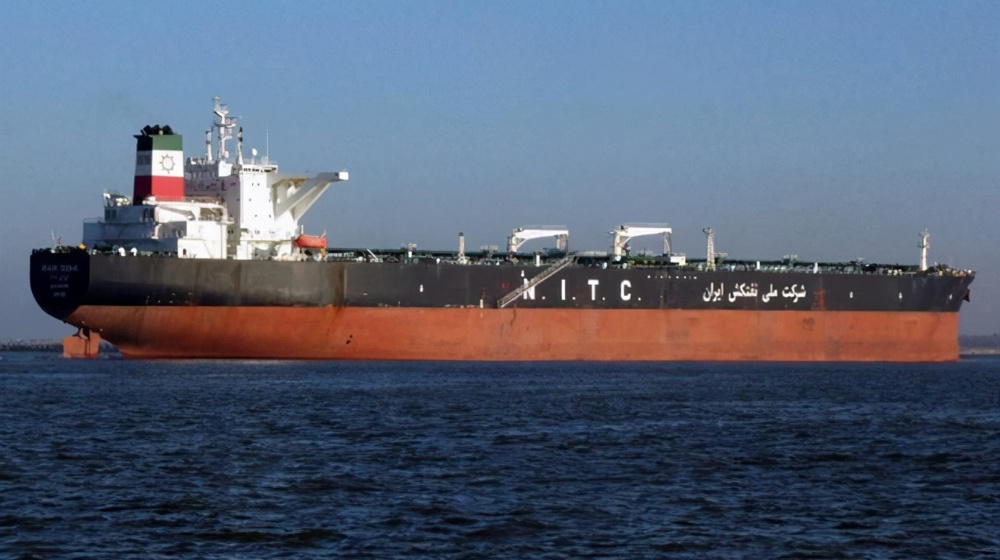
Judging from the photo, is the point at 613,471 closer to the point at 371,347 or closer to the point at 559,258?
the point at 371,347

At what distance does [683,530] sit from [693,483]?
9.88 feet

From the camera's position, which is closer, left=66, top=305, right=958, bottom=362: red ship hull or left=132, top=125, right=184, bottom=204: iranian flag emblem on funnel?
left=66, top=305, right=958, bottom=362: red ship hull

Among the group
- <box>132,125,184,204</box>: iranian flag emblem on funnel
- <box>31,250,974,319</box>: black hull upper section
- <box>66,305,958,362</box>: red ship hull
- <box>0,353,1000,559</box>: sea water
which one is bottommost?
<box>0,353,1000,559</box>: sea water

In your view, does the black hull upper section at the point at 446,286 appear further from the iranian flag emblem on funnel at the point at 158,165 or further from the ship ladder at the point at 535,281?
the iranian flag emblem on funnel at the point at 158,165

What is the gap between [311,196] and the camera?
42656mm

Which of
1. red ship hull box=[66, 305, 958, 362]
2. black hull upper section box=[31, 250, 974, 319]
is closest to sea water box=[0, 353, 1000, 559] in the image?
black hull upper section box=[31, 250, 974, 319]

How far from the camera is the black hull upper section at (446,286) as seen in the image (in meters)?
37.2

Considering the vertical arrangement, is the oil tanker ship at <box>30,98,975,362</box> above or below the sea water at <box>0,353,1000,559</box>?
above

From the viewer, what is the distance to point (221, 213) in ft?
135

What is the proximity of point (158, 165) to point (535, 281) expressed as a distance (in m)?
11.9

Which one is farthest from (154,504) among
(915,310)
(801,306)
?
(915,310)

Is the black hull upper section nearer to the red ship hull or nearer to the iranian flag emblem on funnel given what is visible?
the red ship hull

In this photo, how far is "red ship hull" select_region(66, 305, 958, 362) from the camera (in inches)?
1508

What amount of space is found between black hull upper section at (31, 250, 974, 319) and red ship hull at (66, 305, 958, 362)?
1.00ft
